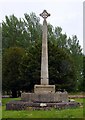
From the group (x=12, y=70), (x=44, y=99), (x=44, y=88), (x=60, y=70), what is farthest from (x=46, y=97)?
(x=12, y=70)

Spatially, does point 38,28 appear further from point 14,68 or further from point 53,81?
point 53,81

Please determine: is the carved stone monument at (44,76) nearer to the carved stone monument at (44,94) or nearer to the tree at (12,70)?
the carved stone monument at (44,94)

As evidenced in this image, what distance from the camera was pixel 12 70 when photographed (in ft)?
178

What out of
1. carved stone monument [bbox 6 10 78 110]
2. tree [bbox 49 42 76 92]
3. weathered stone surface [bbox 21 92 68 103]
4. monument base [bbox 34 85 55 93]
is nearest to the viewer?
carved stone monument [bbox 6 10 78 110]

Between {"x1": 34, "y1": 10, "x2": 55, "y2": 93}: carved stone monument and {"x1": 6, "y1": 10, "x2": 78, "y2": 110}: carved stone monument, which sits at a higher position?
{"x1": 34, "y1": 10, "x2": 55, "y2": 93}: carved stone monument

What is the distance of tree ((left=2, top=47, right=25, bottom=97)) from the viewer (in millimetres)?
52750

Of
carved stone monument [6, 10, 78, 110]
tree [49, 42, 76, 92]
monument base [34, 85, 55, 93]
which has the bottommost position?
carved stone monument [6, 10, 78, 110]

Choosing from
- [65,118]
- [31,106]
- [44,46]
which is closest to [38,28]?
[44,46]

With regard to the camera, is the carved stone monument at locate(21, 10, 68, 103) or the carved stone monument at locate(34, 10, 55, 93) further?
the carved stone monument at locate(34, 10, 55, 93)

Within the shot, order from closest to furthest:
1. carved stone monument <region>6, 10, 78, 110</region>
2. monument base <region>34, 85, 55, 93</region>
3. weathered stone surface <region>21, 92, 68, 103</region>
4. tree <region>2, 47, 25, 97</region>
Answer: carved stone monument <region>6, 10, 78, 110</region>, weathered stone surface <region>21, 92, 68, 103</region>, monument base <region>34, 85, 55, 93</region>, tree <region>2, 47, 25, 97</region>

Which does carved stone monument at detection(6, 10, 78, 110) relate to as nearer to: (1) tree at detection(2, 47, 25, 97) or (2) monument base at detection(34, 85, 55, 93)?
(2) monument base at detection(34, 85, 55, 93)

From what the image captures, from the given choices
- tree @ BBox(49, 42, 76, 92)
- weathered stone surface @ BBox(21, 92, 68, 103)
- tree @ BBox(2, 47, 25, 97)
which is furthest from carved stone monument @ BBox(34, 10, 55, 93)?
tree @ BBox(2, 47, 25, 97)

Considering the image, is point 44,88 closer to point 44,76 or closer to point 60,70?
point 44,76

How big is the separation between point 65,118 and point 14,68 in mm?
39310
